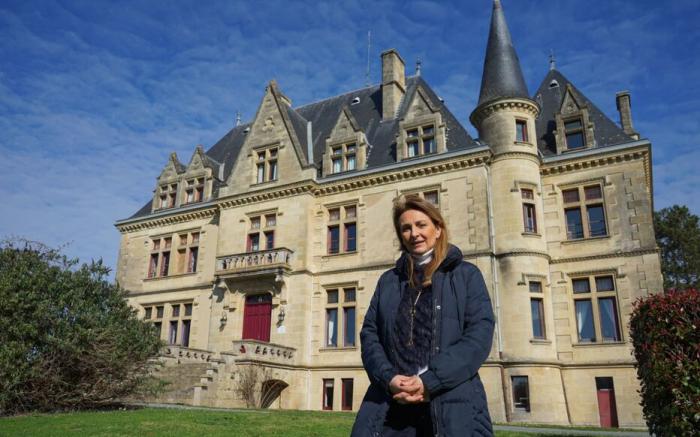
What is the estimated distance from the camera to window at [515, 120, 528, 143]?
2109cm

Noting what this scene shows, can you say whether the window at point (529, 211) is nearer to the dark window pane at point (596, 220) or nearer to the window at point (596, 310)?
the dark window pane at point (596, 220)

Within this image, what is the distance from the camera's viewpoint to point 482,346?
3.06m

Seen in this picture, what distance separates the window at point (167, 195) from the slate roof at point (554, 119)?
59.7 ft

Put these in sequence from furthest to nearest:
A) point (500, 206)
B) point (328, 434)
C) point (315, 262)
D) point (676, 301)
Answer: point (315, 262), point (500, 206), point (328, 434), point (676, 301)

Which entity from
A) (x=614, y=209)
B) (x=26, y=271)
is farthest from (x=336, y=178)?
(x=26, y=271)

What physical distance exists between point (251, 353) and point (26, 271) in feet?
25.0

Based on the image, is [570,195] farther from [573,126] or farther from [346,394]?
[346,394]

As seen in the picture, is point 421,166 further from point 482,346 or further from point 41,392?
point 482,346

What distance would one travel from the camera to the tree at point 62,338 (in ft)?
42.1

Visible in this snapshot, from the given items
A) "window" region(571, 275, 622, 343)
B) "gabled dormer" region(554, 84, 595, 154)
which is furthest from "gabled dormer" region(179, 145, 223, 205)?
"window" region(571, 275, 622, 343)

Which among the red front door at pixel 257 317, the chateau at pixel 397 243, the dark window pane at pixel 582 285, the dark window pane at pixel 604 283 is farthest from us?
the red front door at pixel 257 317

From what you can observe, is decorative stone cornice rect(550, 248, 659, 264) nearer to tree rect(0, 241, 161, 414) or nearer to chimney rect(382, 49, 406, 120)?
chimney rect(382, 49, 406, 120)

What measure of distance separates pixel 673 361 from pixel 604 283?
44.5 ft

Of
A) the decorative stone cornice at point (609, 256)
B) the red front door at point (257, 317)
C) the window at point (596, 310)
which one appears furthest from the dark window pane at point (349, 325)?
the window at point (596, 310)
